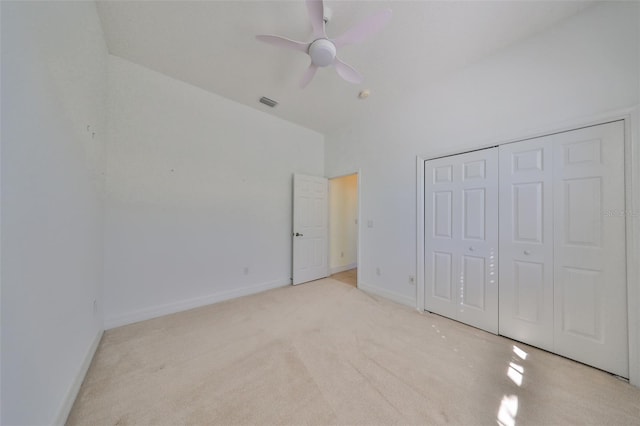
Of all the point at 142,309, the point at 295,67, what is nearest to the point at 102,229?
the point at 142,309

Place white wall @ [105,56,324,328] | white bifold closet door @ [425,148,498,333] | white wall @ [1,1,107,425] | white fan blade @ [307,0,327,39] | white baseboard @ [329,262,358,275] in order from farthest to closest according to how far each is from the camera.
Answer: white baseboard @ [329,262,358,275] < white wall @ [105,56,324,328] < white bifold closet door @ [425,148,498,333] < white fan blade @ [307,0,327,39] < white wall @ [1,1,107,425]

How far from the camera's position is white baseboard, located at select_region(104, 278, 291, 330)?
2.23 m

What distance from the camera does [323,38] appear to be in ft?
5.54

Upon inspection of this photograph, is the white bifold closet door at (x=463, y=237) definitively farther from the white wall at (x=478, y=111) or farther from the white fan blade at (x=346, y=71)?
the white fan blade at (x=346, y=71)

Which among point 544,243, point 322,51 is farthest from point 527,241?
point 322,51

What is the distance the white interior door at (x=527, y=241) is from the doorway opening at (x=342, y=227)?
2.51 meters

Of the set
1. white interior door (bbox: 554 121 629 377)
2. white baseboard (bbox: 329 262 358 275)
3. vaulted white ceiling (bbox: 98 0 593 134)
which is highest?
vaulted white ceiling (bbox: 98 0 593 134)

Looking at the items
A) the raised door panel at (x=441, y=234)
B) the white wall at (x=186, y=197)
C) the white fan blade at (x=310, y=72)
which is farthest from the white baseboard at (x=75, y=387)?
the raised door panel at (x=441, y=234)

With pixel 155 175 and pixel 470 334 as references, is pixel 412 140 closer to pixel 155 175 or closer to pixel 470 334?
pixel 470 334

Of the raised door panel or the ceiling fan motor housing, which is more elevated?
the ceiling fan motor housing

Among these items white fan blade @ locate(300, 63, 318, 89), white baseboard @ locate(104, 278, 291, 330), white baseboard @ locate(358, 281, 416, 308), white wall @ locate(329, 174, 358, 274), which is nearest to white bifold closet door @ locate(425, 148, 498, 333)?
white baseboard @ locate(358, 281, 416, 308)

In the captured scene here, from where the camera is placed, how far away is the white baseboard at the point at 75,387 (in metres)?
1.18

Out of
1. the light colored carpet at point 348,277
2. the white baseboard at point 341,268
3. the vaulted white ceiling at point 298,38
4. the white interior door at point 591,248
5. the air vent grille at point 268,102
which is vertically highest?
the vaulted white ceiling at point 298,38

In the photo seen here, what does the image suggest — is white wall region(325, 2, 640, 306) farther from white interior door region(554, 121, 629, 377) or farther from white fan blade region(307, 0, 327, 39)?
white fan blade region(307, 0, 327, 39)
